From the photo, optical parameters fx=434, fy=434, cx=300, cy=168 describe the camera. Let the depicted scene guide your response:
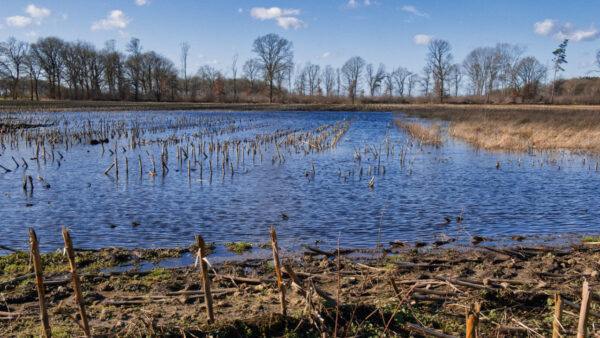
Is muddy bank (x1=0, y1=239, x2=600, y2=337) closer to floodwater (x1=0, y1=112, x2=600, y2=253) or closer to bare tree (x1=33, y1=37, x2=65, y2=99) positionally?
floodwater (x1=0, y1=112, x2=600, y2=253)

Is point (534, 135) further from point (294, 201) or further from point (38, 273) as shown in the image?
point (38, 273)

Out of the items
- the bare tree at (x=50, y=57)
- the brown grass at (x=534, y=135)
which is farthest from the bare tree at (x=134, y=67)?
the brown grass at (x=534, y=135)

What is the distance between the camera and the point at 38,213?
10.9 meters

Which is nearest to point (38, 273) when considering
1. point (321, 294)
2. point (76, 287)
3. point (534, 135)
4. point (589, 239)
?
point (76, 287)

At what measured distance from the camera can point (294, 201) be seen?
508 inches

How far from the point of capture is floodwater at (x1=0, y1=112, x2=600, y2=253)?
9.59 metres

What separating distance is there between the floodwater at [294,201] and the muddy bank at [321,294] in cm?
130

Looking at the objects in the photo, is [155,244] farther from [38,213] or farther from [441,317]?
[441,317]

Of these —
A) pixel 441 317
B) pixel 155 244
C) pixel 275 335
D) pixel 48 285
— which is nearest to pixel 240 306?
pixel 275 335

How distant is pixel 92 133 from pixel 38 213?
65.4 feet

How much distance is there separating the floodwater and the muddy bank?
1.30m

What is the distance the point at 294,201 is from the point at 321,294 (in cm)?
832

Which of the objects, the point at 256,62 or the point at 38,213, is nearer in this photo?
the point at 38,213

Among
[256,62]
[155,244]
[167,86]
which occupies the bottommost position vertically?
[155,244]
